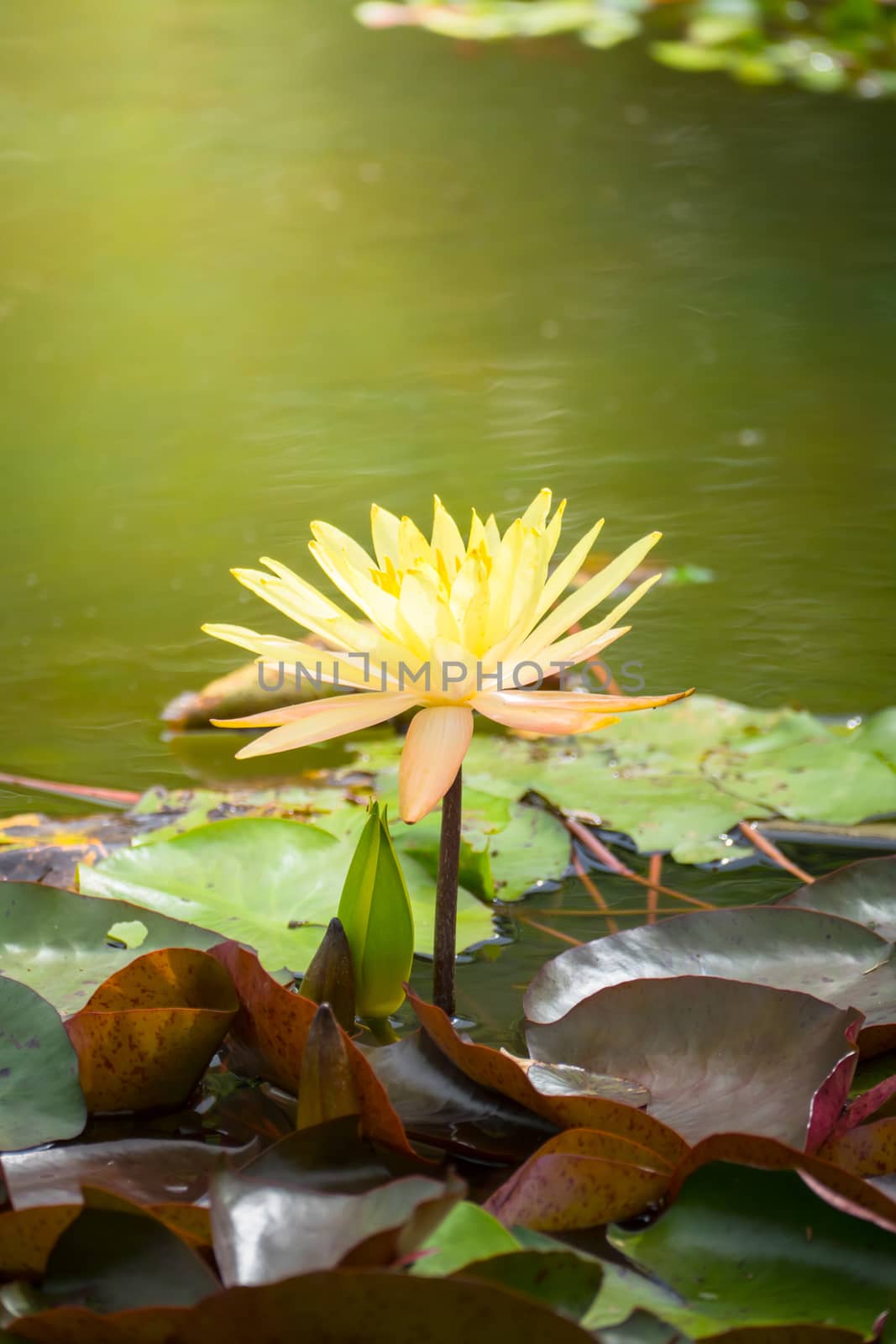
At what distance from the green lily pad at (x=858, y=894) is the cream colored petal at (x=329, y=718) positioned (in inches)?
13.2

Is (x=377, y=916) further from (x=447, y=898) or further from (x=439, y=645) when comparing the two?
(x=439, y=645)

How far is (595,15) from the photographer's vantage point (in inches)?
271

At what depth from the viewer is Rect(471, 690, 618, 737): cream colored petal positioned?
2.60 feet

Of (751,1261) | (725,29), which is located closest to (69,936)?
(751,1261)

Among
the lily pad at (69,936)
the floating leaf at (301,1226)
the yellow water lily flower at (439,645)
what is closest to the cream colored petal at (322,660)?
the yellow water lily flower at (439,645)

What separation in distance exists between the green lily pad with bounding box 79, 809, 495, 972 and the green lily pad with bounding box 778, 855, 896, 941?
0.81ft

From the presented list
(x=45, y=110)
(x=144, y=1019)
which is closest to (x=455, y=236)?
(x=45, y=110)

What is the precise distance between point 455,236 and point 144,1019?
359 centimetres

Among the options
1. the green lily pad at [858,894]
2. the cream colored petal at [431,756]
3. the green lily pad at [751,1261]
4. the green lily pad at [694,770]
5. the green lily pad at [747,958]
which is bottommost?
the green lily pad at [751,1261]

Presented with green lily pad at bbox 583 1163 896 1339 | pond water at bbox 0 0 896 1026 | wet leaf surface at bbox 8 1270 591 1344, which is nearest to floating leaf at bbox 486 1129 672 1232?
green lily pad at bbox 583 1163 896 1339

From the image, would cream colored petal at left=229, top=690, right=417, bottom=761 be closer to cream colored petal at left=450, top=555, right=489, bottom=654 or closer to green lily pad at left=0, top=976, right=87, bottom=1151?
cream colored petal at left=450, top=555, right=489, bottom=654

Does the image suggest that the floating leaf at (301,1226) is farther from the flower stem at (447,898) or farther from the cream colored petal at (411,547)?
the cream colored petal at (411,547)

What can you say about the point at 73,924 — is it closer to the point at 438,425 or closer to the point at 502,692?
the point at 502,692

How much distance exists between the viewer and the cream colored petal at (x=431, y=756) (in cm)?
77
